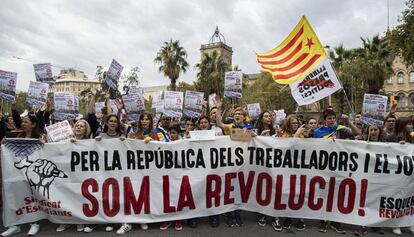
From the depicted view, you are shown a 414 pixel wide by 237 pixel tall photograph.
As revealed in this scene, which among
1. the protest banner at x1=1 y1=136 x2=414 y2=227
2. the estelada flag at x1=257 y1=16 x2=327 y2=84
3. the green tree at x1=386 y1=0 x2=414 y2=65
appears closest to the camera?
the protest banner at x1=1 y1=136 x2=414 y2=227

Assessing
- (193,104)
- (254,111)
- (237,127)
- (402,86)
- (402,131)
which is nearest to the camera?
(402,131)

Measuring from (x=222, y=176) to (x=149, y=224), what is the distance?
1.40 meters

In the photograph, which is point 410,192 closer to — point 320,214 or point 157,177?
point 320,214

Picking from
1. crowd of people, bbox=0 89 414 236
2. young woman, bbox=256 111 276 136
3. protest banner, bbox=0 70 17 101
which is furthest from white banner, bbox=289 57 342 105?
protest banner, bbox=0 70 17 101

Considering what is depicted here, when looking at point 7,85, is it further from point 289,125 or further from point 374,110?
point 374,110

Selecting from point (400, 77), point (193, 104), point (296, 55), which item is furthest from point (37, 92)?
point (400, 77)

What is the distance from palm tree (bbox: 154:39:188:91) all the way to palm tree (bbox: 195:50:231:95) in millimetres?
2933

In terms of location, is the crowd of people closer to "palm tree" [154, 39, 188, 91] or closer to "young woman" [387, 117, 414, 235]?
"young woman" [387, 117, 414, 235]

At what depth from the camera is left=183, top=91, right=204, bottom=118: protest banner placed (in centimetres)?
845

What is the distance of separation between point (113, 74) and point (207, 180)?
3695 mm

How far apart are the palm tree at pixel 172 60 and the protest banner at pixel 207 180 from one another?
27070mm

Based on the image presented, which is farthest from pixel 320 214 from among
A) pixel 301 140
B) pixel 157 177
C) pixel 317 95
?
pixel 157 177

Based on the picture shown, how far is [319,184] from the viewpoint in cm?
486

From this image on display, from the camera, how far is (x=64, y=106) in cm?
688
